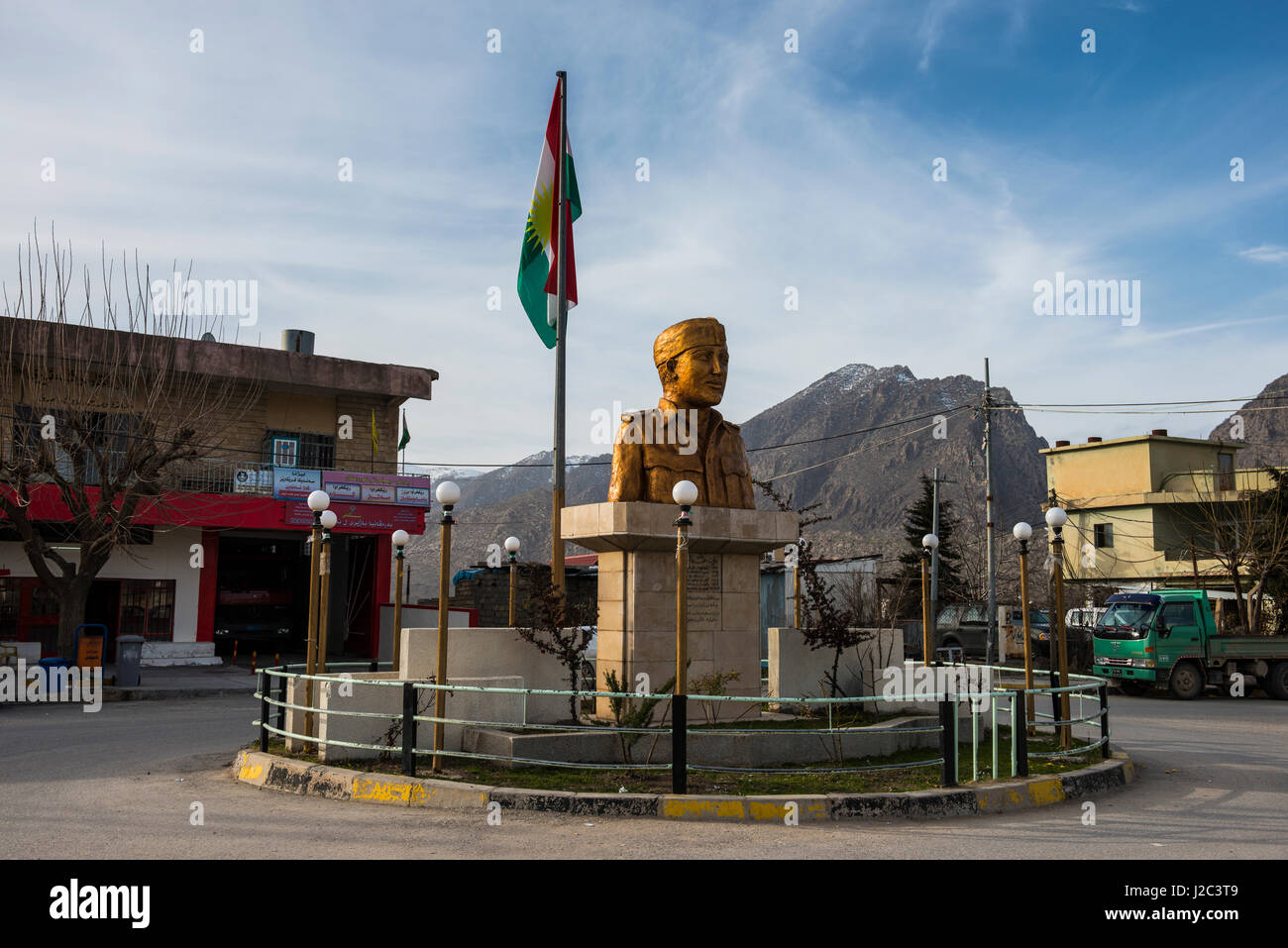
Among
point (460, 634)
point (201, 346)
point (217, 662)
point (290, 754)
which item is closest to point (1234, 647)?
point (460, 634)

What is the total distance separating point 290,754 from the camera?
34.3ft

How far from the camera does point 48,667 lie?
2012 cm

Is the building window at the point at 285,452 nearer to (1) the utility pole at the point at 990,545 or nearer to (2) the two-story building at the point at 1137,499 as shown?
(1) the utility pole at the point at 990,545

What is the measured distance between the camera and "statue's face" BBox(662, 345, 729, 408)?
1245 centimetres

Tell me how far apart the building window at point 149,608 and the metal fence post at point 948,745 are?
25.2 m

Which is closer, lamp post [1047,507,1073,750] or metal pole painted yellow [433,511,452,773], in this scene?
metal pole painted yellow [433,511,452,773]

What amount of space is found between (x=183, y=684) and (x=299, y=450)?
1119cm

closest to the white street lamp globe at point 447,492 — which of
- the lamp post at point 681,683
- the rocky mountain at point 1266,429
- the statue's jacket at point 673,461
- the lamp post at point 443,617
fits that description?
the lamp post at point 443,617

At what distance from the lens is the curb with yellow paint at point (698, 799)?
8.03 meters

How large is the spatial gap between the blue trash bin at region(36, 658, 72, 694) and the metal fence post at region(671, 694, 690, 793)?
16.3 meters

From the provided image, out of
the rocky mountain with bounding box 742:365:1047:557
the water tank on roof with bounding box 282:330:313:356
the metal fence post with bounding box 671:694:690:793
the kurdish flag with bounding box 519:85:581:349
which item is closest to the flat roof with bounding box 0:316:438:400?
the water tank on roof with bounding box 282:330:313:356

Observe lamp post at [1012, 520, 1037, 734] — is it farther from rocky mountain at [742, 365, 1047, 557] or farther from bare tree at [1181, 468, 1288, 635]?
rocky mountain at [742, 365, 1047, 557]

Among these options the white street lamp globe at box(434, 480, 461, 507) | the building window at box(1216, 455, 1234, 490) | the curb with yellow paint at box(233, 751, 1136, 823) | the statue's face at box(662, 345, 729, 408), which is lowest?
the curb with yellow paint at box(233, 751, 1136, 823)
